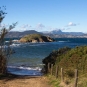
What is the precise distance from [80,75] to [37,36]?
498 feet

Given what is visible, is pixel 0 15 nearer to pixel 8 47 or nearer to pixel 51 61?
pixel 8 47

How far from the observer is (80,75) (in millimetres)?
23219

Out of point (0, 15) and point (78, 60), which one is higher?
point (0, 15)

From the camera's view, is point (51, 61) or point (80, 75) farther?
point (51, 61)

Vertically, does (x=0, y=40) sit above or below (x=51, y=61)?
above

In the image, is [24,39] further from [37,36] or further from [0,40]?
[0,40]

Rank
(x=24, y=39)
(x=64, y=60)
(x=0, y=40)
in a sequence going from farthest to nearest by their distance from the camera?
(x=24, y=39) → (x=0, y=40) → (x=64, y=60)

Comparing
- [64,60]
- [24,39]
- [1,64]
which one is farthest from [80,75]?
[24,39]

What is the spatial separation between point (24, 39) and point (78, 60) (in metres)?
147

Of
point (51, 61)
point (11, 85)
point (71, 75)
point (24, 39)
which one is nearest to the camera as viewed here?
point (11, 85)

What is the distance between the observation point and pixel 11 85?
2233cm

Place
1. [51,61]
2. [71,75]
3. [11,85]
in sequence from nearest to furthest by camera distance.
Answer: [11,85], [71,75], [51,61]

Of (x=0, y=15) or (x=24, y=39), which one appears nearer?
(x=0, y=15)

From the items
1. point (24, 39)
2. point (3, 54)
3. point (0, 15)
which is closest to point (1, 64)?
point (3, 54)
